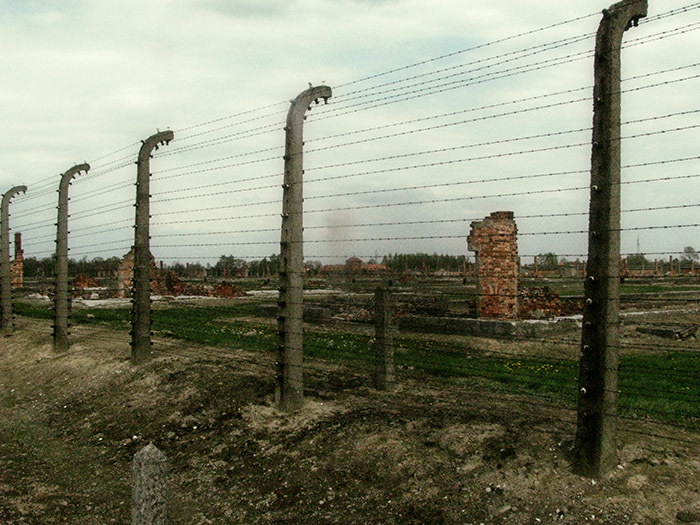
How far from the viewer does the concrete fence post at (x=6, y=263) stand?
12.3 metres

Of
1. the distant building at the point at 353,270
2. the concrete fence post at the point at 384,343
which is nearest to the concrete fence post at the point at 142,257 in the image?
the distant building at the point at 353,270

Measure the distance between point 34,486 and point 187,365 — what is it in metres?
2.64

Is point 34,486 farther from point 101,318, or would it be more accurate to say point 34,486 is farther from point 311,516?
point 101,318

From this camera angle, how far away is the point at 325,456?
4.82 meters

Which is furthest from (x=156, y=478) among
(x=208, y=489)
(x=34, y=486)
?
(x=34, y=486)

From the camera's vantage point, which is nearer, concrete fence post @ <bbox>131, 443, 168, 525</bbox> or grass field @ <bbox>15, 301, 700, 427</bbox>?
concrete fence post @ <bbox>131, 443, 168, 525</bbox>

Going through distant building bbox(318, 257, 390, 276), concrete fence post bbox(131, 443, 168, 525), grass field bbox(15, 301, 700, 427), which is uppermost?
distant building bbox(318, 257, 390, 276)

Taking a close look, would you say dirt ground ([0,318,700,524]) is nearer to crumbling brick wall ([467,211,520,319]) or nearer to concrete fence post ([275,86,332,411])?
concrete fence post ([275,86,332,411])

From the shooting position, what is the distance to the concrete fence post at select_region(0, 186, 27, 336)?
40.3ft

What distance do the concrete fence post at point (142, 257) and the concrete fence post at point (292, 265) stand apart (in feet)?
10.4

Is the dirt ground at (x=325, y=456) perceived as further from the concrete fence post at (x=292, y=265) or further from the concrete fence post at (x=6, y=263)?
the concrete fence post at (x=6, y=263)

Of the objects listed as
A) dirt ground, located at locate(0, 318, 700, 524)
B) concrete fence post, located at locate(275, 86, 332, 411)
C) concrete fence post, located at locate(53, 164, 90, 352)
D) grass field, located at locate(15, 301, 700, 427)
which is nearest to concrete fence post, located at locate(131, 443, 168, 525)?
dirt ground, located at locate(0, 318, 700, 524)

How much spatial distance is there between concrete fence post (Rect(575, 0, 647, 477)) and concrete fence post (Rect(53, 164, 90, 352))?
9163 millimetres

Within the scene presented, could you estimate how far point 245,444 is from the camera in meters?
5.36
